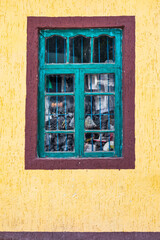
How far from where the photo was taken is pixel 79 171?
3354 mm

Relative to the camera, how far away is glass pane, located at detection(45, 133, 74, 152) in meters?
3.52

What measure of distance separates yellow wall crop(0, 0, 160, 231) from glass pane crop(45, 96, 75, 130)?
0.33 metres

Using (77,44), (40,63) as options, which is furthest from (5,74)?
(77,44)

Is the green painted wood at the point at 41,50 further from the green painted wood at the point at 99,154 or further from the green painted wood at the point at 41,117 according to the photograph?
the green painted wood at the point at 99,154

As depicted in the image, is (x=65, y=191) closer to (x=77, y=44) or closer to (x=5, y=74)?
(x=5, y=74)

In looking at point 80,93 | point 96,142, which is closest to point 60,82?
point 80,93

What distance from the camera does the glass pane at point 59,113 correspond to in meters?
3.54

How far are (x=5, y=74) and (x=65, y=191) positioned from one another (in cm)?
162

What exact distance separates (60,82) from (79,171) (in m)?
1.15

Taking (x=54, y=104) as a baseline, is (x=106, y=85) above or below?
above

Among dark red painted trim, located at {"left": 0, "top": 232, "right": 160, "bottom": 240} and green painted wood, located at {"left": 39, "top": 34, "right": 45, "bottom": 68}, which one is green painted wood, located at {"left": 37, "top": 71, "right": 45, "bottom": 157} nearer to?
green painted wood, located at {"left": 39, "top": 34, "right": 45, "bottom": 68}

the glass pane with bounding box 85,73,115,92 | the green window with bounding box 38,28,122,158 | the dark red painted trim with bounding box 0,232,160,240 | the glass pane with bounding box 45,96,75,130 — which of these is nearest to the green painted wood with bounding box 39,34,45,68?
the green window with bounding box 38,28,122,158

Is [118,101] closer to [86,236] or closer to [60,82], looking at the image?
[60,82]

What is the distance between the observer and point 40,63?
3500mm
